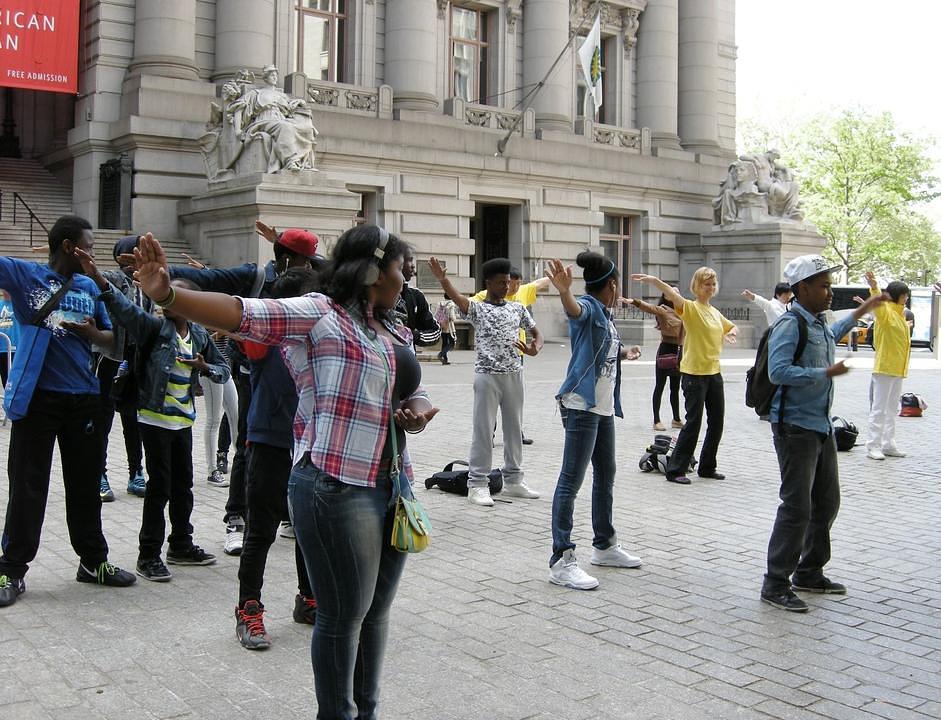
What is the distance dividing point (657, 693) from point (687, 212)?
3350cm

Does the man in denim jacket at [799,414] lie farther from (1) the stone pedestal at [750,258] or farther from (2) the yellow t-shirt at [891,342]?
(1) the stone pedestal at [750,258]

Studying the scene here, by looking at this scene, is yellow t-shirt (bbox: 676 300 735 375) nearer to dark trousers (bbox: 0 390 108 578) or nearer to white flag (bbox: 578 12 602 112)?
dark trousers (bbox: 0 390 108 578)

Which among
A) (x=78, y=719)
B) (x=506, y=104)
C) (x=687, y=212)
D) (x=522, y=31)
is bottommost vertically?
(x=78, y=719)

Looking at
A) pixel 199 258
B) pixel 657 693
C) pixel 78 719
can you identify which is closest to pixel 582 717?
pixel 657 693

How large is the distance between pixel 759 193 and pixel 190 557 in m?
30.5

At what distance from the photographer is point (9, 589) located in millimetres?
5863

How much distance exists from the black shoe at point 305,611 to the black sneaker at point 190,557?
1387 mm

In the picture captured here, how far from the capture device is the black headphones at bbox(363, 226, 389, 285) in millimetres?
3571

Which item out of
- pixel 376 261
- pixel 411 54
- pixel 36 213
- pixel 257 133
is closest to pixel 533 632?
pixel 376 261

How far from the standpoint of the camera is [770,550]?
20.3ft

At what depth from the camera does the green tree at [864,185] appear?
193ft

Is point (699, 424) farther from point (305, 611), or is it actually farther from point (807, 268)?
point (305, 611)

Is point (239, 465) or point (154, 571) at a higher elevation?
point (239, 465)

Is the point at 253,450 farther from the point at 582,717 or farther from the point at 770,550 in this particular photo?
the point at 770,550
